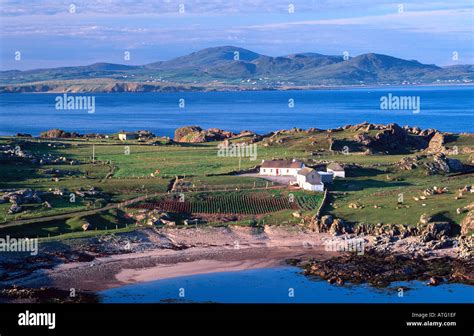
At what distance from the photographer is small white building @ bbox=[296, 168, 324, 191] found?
75.3m

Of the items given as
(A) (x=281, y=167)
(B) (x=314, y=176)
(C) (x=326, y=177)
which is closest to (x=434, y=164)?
(C) (x=326, y=177)

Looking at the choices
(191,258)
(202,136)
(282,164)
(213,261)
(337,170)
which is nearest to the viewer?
(213,261)

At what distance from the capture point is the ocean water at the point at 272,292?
50.3m

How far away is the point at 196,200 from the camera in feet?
236

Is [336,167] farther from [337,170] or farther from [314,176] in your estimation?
[314,176]

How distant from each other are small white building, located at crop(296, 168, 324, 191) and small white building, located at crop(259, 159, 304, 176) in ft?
16.1

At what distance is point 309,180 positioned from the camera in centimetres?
7600

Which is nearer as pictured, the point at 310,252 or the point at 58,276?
the point at 58,276

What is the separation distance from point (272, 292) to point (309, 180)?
25287mm

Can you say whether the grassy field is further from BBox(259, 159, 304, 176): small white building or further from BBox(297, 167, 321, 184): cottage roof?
BBox(259, 159, 304, 176): small white building
